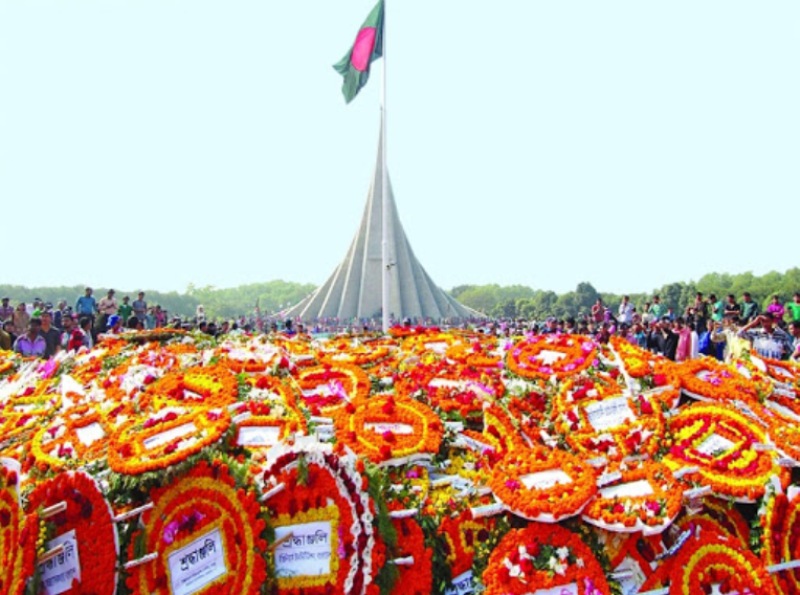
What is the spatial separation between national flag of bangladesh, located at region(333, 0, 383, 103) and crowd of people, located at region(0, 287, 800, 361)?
18.9 feet

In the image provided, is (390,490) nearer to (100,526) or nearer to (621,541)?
(621,541)

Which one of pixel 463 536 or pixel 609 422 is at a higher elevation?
pixel 609 422

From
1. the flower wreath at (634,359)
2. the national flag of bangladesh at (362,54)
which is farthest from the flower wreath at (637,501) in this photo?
the national flag of bangladesh at (362,54)

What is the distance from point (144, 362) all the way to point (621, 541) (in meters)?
4.27

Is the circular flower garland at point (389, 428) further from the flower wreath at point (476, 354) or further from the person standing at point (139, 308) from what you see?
the person standing at point (139, 308)

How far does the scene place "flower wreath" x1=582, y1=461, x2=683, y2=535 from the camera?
3625mm

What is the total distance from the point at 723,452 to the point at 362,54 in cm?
1219

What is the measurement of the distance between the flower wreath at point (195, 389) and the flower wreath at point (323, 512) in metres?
1.15

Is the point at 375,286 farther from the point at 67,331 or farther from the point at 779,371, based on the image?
the point at 779,371

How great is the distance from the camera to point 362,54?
1469 cm

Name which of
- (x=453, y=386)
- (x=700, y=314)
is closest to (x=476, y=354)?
(x=453, y=386)

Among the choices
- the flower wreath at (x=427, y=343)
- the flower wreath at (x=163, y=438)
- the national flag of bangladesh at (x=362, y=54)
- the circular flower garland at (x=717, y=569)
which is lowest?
the circular flower garland at (x=717, y=569)

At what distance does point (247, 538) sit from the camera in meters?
3.37

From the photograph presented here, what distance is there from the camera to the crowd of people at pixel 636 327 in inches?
365
